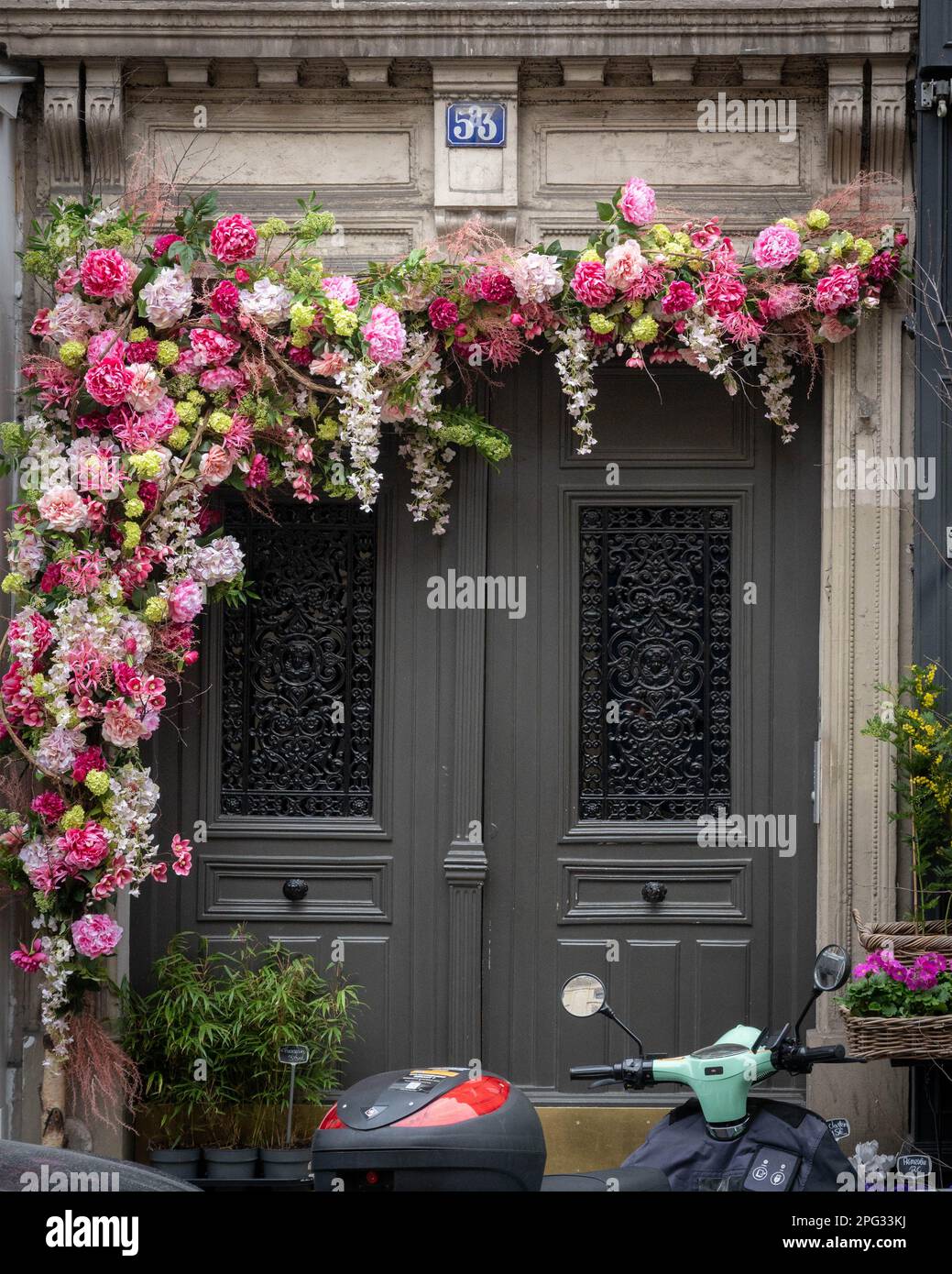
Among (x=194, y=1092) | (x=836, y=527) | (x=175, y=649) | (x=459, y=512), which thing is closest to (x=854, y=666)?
(x=836, y=527)

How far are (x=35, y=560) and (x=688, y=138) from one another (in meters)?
3.21

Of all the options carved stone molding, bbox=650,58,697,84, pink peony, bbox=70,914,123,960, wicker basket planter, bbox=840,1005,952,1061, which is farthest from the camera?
carved stone molding, bbox=650,58,697,84

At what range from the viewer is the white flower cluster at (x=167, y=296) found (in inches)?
225

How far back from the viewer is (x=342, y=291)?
5.75m

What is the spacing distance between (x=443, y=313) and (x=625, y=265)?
740 mm

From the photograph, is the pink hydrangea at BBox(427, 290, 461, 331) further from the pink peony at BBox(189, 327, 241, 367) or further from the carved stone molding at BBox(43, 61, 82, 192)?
the carved stone molding at BBox(43, 61, 82, 192)

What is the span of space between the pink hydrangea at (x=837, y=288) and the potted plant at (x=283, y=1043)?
11.2ft

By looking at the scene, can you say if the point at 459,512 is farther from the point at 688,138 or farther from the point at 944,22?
the point at 944,22

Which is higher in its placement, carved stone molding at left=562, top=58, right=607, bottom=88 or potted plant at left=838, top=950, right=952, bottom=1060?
carved stone molding at left=562, top=58, right=607, bottom=88

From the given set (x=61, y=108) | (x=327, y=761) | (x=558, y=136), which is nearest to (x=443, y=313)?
(x=558, y=136)

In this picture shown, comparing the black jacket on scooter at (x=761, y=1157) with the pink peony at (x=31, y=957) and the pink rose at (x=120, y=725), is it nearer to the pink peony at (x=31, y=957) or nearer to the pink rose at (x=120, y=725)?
the pink rose at (x=120, y=725)

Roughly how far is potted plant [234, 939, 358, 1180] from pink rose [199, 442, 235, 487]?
197 centimetres

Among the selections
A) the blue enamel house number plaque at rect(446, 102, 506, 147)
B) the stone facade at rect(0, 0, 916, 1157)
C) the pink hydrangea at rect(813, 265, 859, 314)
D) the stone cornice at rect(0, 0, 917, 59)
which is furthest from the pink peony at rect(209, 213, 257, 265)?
the pink hydrangea at rect(813, 265, 859, 314)

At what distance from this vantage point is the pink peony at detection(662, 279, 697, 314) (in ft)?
18.8
